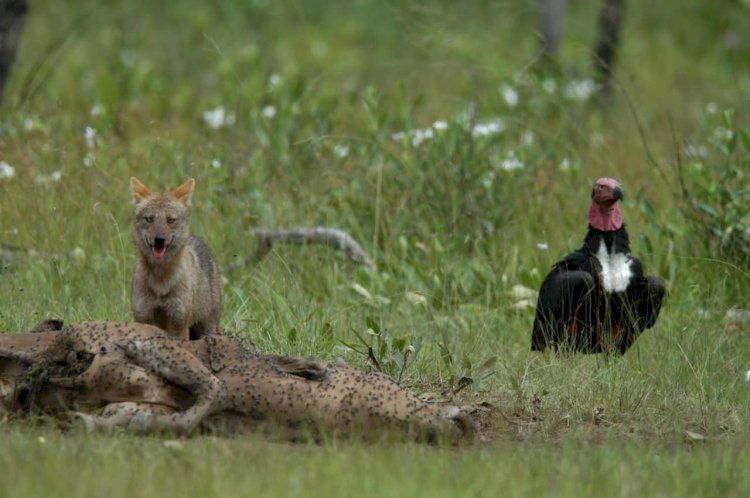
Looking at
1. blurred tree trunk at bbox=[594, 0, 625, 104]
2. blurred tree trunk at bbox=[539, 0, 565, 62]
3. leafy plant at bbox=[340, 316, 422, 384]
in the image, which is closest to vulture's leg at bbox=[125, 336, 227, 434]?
leafy plant at bbox=[340, 316, 422, 384]

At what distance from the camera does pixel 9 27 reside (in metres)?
8.87

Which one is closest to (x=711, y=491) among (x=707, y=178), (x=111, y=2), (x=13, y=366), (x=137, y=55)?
(x=13, y=366)

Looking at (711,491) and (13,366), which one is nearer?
(711,491)

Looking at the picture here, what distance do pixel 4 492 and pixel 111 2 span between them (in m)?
15.8

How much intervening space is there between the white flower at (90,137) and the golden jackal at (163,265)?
93.6 inches

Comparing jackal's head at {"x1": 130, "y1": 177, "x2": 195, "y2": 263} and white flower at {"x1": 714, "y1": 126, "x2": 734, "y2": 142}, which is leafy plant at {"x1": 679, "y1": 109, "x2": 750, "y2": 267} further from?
jackal's head at {"x1": 130, "y1": 177, "x2": 195, "y2": 263}

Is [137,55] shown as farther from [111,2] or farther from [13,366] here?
[13,366]

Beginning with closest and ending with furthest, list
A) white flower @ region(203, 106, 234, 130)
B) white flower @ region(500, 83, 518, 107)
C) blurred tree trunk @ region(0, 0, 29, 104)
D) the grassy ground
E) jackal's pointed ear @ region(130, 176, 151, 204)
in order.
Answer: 1. the grassy ground
2. jackal's pointed ear @ region(130, 176, 151, 204)
3. blurred tree trunk @ region(0, 0, 29, 104)
4. white flower @ region(203, 106, 234, 130)
5. white flower @ region(500, 83, 518, 107)

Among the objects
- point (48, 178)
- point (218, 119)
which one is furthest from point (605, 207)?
point (218, 119)

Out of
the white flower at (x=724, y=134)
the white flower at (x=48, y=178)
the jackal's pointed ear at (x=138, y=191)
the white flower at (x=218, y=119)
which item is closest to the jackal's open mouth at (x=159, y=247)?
the jackal's pointed ear at (x=138, y=191)

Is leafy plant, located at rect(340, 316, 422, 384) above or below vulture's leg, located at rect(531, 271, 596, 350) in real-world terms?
below

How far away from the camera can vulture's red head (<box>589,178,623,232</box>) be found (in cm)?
681

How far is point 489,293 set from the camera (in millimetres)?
7637

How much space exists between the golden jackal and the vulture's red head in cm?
210
